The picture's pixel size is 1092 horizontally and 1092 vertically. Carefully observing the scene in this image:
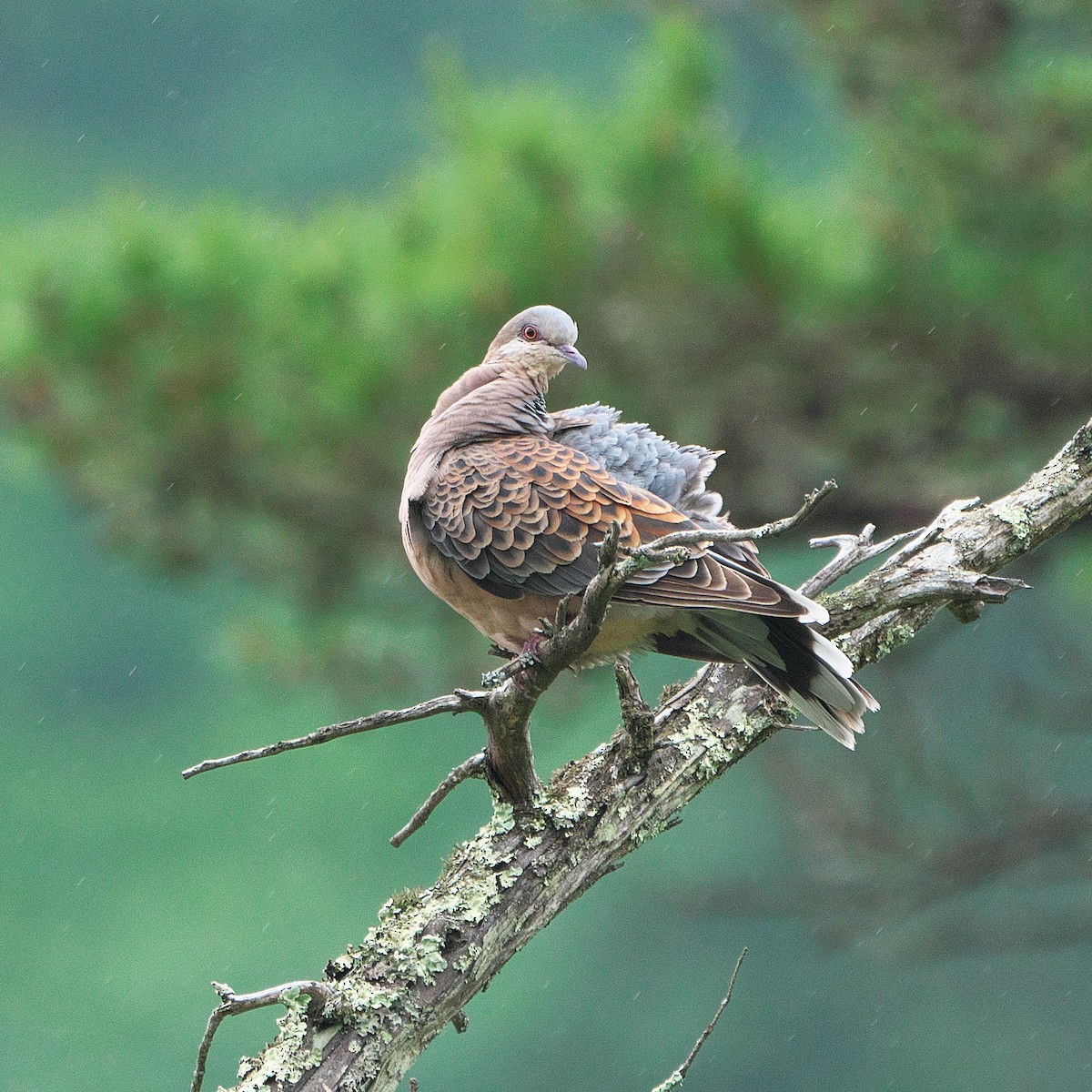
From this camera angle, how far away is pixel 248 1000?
147 cm

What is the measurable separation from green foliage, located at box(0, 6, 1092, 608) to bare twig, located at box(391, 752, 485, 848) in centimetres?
215

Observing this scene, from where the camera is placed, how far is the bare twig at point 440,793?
1.62 m

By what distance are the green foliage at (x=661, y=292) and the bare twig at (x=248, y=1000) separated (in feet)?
7.83

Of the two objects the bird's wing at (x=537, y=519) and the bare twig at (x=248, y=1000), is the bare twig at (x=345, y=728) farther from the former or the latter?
the bird's wing at (x=537, y=519)

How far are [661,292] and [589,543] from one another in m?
2.02

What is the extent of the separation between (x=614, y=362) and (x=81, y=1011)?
6540 millimetres

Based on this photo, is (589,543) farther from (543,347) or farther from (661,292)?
(661,292)

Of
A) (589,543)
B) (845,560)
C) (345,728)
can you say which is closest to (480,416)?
(589,543)

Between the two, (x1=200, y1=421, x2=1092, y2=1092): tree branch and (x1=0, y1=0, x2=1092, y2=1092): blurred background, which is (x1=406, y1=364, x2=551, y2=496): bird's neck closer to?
(x1=200, y1=421, x2=1092, y2=1092): tree branch

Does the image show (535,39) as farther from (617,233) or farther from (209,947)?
(617,233)

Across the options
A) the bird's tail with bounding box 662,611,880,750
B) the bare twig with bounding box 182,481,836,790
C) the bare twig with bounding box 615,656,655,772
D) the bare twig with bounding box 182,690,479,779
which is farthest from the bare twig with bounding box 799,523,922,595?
the bare twig with bounding box 182,690,479,779

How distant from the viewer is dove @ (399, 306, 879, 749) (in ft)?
6.03

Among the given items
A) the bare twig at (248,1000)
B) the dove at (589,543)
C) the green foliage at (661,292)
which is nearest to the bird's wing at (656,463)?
the dove at (589,543)

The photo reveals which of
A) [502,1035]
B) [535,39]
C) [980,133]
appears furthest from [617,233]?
[535,39]
